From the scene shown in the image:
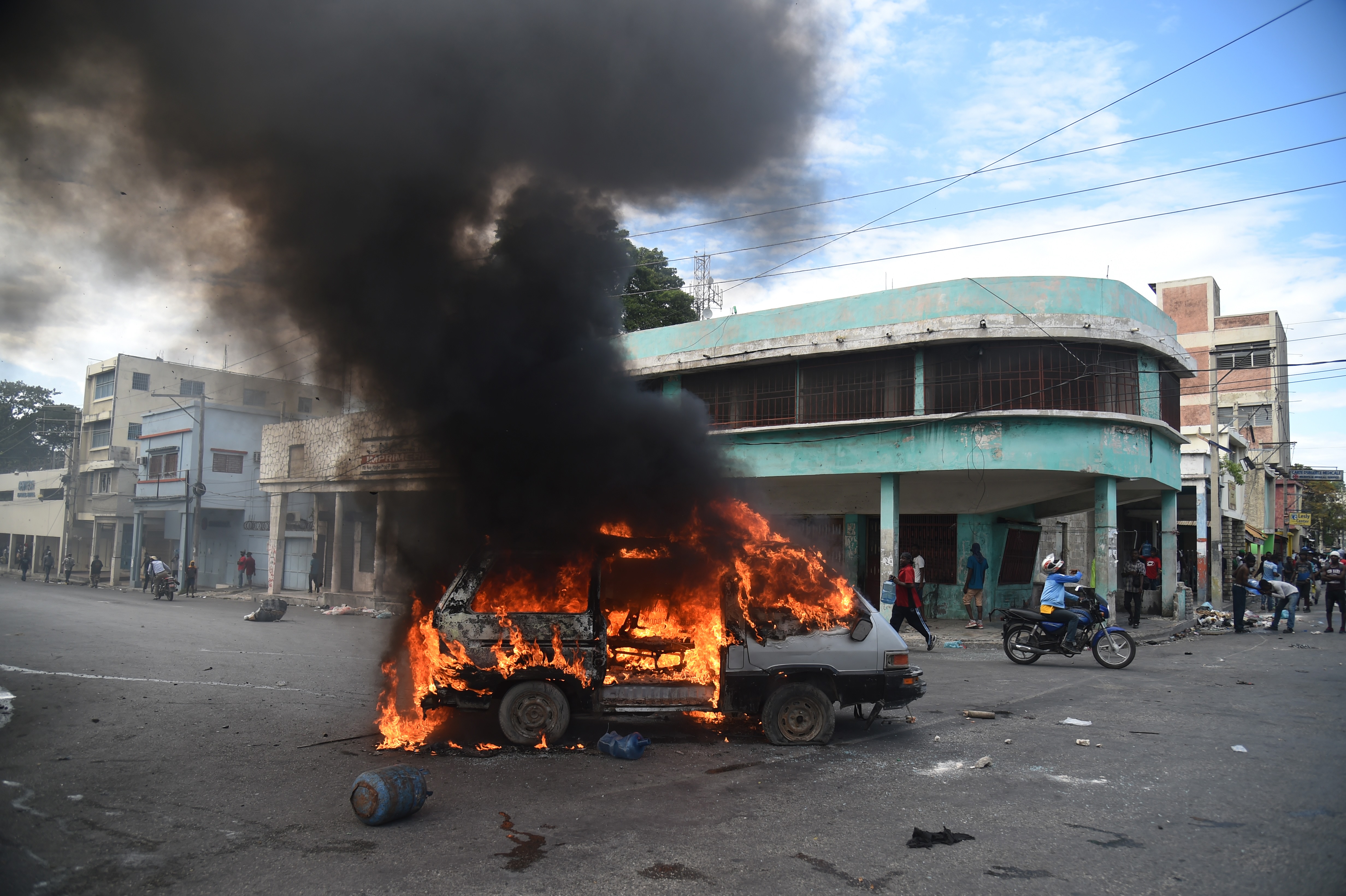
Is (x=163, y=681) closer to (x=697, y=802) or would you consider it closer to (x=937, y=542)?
(x=697, y=802)

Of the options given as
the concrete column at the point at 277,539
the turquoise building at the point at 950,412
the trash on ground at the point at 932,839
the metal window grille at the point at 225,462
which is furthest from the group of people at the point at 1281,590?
the metal window grille at the point at 225,462

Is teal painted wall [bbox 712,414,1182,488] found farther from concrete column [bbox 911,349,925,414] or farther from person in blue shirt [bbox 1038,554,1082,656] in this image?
person in blue shirt [bbox 1038,554,1082,656]

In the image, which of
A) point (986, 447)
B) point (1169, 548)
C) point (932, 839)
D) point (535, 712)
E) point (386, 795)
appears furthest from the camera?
point (1169, 548)

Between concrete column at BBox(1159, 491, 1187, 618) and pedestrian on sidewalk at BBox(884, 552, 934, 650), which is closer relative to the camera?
pedestrian on sidewalk at BBox(884, 552, 934, 650)

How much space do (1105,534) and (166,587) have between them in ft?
95.7

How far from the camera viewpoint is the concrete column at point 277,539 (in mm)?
29469

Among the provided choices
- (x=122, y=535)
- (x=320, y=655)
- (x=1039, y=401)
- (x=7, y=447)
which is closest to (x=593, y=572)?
(x=320, y=655)

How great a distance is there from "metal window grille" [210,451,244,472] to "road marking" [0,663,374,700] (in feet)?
91.4

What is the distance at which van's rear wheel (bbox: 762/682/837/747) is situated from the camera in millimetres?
6875

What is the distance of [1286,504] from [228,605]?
170 ft

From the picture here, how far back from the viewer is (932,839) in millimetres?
4613

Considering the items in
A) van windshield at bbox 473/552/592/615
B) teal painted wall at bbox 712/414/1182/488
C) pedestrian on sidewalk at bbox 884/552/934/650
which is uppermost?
teal painted wall at bbox 712/414/1182/488

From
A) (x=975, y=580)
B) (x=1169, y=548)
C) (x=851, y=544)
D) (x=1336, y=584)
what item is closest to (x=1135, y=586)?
(x=1169, y=548)

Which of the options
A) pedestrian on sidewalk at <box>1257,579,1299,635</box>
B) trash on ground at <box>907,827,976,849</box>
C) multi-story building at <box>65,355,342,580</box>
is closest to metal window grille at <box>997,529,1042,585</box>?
pedestrian on sidewalk at <box>1257,579,1299,635</box>
